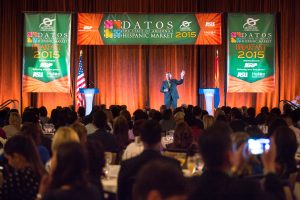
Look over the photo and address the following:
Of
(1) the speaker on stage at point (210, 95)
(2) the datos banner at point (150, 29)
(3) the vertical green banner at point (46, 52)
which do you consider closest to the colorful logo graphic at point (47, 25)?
(3) the vertical green banner at point (46, 52)

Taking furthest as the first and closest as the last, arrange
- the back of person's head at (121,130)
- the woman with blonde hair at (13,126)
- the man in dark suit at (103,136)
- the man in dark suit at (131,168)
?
1. the woman with blonde hair at (13,126)
2. the back of person's head at (121,130)
3. the man in dark suit at (103,136)
4. the man in dark suit at (131,168)

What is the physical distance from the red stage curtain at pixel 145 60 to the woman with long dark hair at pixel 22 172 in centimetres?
1480

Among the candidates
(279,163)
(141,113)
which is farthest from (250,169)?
(141,113)

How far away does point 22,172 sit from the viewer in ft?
13.1

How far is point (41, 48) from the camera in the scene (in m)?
16.4

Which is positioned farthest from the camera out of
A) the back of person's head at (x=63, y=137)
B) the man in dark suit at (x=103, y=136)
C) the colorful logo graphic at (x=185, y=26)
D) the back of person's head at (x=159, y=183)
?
the colorful logo graphic at (x=185, y=26)

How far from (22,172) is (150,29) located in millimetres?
12829

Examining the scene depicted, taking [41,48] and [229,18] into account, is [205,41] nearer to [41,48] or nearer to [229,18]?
[229,18]

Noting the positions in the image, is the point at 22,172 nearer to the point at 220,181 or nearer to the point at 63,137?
the point at 63,137

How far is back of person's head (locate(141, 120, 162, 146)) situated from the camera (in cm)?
440

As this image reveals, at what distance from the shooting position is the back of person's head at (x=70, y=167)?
3.01 m

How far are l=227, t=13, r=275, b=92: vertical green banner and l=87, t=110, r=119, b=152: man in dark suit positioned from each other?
9.67 meters

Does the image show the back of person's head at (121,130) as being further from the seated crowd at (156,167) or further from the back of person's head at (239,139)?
the back of person's head at (239,139)

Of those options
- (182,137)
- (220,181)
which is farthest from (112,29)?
(220,181)
